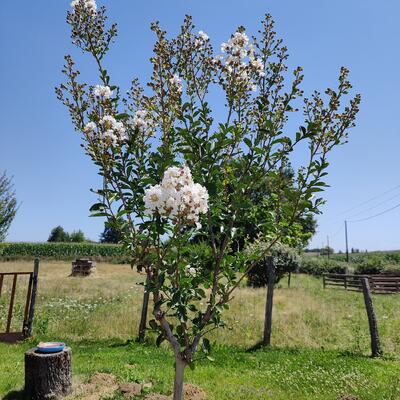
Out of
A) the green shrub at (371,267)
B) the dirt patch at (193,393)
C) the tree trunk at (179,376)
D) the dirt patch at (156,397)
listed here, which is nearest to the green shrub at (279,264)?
the green shrub at (371,267)

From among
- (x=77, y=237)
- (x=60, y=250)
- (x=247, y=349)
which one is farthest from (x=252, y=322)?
(x=77, y=237)

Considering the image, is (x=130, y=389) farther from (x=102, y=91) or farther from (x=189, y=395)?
(x=102, y=91)

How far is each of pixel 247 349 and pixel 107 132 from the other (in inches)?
299

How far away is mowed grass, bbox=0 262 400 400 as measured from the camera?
6855mm

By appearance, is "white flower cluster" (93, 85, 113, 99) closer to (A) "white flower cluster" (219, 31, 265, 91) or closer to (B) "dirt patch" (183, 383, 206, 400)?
(A) "white flower cluster" (219, 31, 265, 91)

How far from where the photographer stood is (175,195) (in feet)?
10.1

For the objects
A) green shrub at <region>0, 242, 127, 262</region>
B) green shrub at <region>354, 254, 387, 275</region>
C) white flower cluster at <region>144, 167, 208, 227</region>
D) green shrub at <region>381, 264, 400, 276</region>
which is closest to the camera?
white flower cluster at <region>144, 167, 208, 227</region>

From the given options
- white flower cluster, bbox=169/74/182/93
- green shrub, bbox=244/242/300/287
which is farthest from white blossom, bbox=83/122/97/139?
green shrub, bbox=244/242/300/287

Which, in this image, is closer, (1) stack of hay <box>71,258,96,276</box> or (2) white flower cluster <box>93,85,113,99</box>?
(2) white flower cluster <box>93,85,113,99</box>

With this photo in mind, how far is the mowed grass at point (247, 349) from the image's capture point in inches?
270

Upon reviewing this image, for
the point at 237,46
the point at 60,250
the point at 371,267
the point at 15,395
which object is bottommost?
the point at 15,395

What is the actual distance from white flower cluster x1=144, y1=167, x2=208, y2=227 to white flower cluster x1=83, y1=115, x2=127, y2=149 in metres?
1.03

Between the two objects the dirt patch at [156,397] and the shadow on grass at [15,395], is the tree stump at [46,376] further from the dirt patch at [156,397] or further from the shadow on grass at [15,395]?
the dirt patch at [156,397]

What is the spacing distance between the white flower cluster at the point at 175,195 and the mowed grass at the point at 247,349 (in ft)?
12.0
